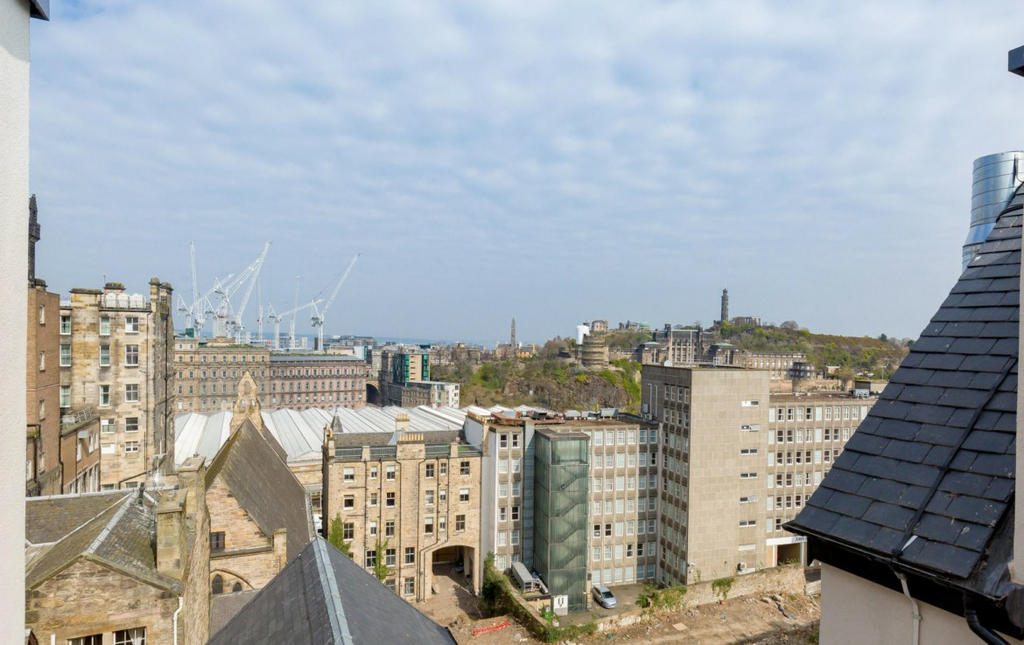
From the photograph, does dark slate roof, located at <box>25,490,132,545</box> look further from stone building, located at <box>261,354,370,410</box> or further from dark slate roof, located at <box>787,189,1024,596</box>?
stone building, located at <box>261,354,370,410</box>

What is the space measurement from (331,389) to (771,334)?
117902mm

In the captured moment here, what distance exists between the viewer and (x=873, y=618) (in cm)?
527

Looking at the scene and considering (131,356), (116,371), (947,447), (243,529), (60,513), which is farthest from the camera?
(131,356)

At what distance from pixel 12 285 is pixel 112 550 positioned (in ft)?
34.9

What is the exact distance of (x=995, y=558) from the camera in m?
4.19

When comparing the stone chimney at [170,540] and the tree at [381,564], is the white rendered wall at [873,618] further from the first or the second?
the tree at [381,564]

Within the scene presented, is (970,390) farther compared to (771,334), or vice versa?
(771,334)

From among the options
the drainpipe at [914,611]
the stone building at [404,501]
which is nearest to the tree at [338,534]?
the stone building at [404,501]

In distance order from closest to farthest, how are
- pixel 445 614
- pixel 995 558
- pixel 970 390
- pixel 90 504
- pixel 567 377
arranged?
pixel 995 558 → pixel 970 390 → pixel 90 504 → pixel 445 614 → pixel 567 377

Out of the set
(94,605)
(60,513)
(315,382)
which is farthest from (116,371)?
(315,382)

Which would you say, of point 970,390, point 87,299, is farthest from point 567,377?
point 970,390

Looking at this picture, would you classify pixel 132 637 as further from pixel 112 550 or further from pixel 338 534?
pixel 338 534

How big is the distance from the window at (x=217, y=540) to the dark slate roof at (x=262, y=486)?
128 cm

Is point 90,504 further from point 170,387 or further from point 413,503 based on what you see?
point 170,387
